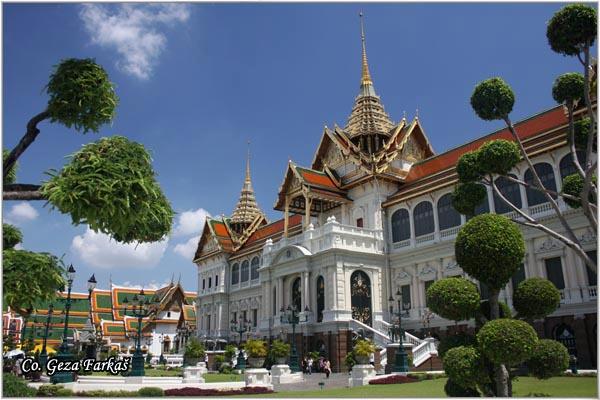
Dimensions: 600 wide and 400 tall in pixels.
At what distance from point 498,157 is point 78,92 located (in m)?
11.0

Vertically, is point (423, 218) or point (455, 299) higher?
point (423, 218)

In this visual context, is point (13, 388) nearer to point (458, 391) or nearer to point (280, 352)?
point (458, 391)

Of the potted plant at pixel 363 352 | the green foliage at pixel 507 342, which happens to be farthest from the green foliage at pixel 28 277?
the potted plant at pixel 363 352

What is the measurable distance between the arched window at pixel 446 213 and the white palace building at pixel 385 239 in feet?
0.19

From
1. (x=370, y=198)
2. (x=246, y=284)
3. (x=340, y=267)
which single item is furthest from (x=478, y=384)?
(x=246, y=284)

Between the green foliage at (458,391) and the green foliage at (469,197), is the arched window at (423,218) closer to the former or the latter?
the green foliage at (469,197)

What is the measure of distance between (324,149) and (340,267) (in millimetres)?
12211

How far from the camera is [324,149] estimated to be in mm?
40281

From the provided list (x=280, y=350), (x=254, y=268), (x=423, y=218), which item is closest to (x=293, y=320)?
(x=280, y=350)

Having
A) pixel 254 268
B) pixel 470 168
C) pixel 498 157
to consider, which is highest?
pixel 254 268

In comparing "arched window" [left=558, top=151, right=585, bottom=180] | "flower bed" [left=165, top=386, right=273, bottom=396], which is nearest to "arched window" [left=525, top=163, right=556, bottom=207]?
"arched window" [left=558, top=151, right=585, bottom=180]

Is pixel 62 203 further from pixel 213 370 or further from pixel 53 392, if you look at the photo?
pixel 213 370

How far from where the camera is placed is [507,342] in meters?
8.92

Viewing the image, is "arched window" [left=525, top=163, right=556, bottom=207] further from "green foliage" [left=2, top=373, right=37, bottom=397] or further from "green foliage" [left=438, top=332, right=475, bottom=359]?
"green foliage" [left=2, top=373, right=37, bottom=397]
